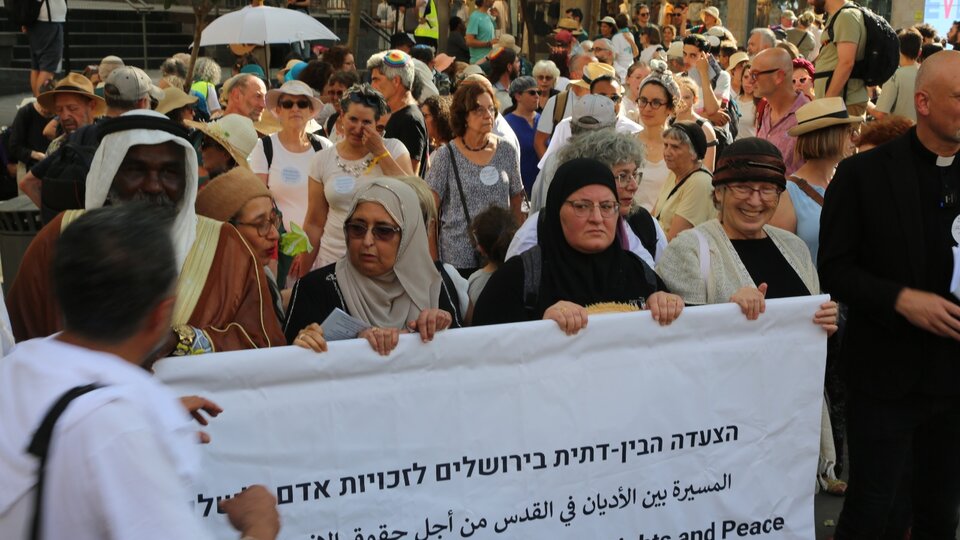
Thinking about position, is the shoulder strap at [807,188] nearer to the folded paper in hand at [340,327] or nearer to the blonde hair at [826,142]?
the blonde hair at [826,142]

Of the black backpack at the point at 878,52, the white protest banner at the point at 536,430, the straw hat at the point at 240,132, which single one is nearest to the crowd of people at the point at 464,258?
the white protest banner at the point at 536,430

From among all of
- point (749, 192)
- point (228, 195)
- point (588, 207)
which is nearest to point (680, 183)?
point (749, 192)

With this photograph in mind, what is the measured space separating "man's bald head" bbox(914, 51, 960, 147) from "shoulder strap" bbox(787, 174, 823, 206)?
1376mm

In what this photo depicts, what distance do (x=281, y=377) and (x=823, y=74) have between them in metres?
7.69

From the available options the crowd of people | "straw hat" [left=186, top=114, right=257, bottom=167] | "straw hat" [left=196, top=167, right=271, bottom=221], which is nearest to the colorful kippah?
the crowd of people

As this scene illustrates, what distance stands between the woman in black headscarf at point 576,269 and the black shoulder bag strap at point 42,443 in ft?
7.70

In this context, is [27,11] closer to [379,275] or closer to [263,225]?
[263,225]

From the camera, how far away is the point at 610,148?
5406 millimetres

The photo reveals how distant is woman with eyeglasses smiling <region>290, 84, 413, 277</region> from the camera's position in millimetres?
6684

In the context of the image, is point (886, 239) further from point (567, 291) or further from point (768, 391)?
point (567, 291)

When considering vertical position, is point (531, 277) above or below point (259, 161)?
below

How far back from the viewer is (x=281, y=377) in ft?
11.4

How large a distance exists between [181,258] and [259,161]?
157 inches

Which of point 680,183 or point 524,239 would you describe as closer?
point 524,239
